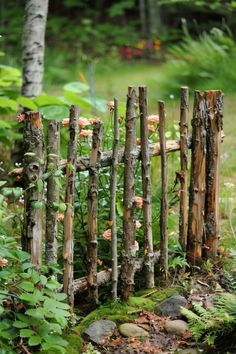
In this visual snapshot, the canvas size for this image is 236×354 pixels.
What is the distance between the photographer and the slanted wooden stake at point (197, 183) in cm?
397

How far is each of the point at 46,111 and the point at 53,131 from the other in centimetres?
192

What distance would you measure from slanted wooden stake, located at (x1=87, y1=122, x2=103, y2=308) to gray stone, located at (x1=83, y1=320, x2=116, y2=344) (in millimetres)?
215

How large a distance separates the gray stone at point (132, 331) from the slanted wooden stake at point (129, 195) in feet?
0.91

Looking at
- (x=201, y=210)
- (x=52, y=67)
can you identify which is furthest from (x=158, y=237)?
(x=52, y=67)

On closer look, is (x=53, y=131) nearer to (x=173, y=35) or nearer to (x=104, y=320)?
(x=104, y=320)

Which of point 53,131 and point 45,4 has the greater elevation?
point 45,4

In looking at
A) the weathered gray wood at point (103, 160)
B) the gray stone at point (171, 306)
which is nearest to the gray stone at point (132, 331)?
the gray stone at point (171, 306)

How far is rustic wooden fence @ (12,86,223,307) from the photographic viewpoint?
3.31 meters

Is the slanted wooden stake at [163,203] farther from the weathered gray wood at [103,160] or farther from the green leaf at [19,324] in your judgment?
the green leaf at [19,324]

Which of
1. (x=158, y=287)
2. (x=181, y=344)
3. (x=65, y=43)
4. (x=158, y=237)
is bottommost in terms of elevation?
(x=181, y=344)

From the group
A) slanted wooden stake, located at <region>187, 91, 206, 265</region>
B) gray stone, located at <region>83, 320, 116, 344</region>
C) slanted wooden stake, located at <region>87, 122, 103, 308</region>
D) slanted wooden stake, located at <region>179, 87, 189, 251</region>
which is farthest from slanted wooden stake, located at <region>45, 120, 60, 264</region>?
slanted wooden stake, located at <region>187, 91, 206, 265</region>

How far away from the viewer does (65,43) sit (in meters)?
16.1

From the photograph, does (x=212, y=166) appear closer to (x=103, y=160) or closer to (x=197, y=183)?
(x=197, y=183)

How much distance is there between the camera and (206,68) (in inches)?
358
